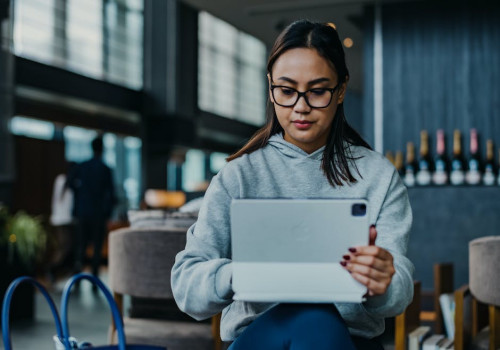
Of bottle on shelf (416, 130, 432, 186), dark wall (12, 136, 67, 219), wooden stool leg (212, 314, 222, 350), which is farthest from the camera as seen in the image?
dark wall (12, 136, 67, 219)

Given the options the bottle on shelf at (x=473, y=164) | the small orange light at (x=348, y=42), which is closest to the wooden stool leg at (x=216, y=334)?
the bottle on shelf at (x=473, y=164)

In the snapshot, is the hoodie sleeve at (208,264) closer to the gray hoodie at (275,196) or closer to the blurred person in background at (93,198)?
the gray hoodie at (275,196)

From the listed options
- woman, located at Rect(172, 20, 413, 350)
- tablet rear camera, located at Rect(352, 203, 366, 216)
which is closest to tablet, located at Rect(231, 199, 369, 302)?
tablet rear camera, located at Rect(352, 203, 366, 216)

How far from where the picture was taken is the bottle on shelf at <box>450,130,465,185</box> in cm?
533

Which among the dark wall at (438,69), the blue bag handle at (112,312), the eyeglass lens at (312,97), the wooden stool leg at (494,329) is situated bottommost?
the wooden stool leg at (494,329)

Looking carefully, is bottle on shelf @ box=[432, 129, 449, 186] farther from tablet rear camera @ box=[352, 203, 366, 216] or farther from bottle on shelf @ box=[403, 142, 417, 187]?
tablet rear camera @ box=[352, 203, 366, 216]

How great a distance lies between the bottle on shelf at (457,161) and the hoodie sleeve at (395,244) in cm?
407

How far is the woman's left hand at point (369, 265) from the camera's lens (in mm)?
1122

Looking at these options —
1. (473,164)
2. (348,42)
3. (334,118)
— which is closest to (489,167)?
(473,164)

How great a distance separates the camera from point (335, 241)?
1124mm

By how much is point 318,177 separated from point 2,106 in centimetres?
649

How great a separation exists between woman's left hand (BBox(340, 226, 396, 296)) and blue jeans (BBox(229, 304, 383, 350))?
11cm

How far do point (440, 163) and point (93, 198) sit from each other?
10.5ft

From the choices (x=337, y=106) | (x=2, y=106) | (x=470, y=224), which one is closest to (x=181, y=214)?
(x=337, y=106)
